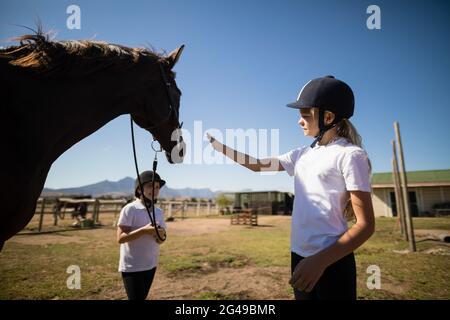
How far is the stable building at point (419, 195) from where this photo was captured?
81.3 ft

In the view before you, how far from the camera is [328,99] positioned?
5.83 ft

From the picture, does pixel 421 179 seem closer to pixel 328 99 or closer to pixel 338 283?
pixel 328 99

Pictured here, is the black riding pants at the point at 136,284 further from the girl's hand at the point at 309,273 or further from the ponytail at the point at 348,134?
the ponytail at the point at 348,134

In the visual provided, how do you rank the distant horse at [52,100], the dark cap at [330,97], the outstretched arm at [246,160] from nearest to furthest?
the distant horse at [52,100], the dark cap at [330,97], the outstretched arm at [246,160]

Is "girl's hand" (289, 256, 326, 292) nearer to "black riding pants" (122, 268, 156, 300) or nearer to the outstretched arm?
the outstretched arm

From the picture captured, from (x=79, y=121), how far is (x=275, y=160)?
1.76 m

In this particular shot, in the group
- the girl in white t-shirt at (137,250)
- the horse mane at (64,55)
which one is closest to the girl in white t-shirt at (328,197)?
the horse mane at (64,55)

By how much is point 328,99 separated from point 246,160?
3.17ft

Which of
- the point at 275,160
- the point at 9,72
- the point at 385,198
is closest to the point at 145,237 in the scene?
the point at 275,160

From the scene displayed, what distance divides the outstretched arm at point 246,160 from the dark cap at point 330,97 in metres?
0.65

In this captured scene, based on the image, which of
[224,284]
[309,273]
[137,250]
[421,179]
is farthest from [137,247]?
[421,179]

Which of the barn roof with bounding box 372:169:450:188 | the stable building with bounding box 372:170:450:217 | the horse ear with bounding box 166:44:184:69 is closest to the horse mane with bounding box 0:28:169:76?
the horse ear with bounding box 166:44:184:69

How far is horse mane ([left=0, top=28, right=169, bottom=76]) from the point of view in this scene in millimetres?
1816

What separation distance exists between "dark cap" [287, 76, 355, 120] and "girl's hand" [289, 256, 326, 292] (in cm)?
→ 107
